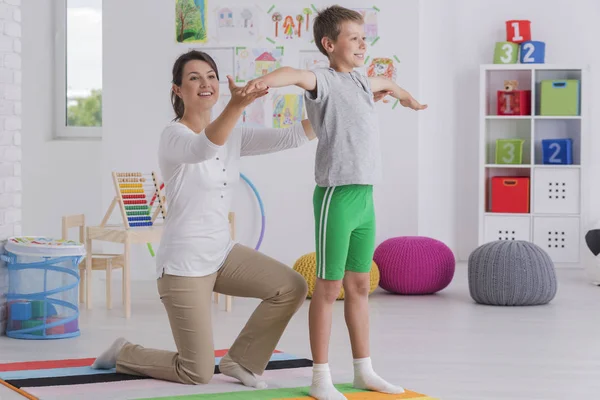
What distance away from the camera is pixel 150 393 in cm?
296

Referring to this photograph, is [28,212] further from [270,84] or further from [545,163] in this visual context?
[270,84]

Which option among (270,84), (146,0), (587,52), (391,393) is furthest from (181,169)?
(587,52)

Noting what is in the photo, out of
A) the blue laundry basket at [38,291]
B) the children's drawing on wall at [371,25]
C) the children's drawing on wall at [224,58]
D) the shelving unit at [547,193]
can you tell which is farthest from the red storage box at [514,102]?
the blue laundry basket at [38,291]

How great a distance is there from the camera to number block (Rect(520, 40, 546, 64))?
21.4 ft

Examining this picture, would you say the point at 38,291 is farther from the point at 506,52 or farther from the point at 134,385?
the point at 506,52

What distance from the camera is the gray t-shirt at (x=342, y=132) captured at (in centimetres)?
289

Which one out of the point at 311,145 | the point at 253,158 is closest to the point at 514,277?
the point at 311,145

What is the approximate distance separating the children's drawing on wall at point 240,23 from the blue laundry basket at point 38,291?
7.49ft

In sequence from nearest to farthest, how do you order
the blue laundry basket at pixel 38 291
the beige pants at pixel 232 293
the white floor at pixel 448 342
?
the beige pants at pixel 232 293 → the white floor at pixel 448 342 → the blue laundry basket at pixel 38 291

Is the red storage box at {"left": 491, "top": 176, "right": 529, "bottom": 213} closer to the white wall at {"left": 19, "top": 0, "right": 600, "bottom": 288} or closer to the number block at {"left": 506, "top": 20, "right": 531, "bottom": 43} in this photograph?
the white wall at {"left": 19, "top": 0, "right": 600, "bottom": 288}

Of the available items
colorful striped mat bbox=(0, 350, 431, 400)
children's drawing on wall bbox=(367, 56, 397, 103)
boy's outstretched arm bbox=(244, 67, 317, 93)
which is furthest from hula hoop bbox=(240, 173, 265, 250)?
boy's outstretched arm bbox=(244, 67, 317, 93)

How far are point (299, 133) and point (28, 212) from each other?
436 cm

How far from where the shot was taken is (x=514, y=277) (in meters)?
4.90

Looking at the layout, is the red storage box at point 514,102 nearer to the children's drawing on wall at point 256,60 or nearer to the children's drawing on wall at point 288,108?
the children's drawing on wall at point 288,108
